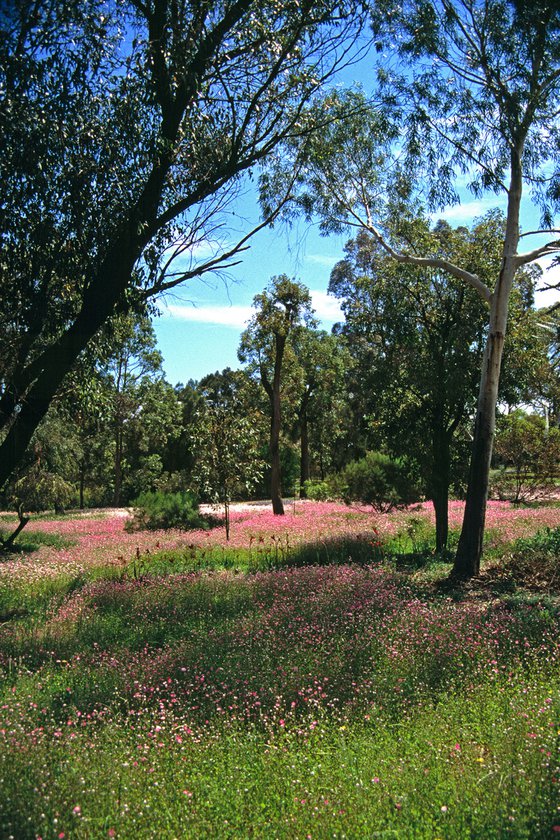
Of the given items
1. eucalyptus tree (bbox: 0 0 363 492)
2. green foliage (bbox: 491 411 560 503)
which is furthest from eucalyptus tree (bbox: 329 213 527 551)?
green foliage (bbox: 491 411 560 503)

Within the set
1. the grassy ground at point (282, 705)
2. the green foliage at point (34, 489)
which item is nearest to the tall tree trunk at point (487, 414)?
the grassy ground at point (282, 705)

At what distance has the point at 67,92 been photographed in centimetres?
636

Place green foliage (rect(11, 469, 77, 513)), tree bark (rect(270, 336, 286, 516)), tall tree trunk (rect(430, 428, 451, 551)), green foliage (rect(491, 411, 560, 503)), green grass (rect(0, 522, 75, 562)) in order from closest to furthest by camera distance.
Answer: tall tree trunk (rect(430, 428, 451, 551))
green grass (rect(0, 522, 75, 562))
green foliage (rect(11, 469, 77, 513))
tree bark (rect(270, 336, 286, 516))
green foliage (rect(491, 411, 560, 503))

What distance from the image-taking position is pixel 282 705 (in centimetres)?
532

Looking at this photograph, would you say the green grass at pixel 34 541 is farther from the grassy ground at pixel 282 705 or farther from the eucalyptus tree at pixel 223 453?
the grassy ground at pixel 282 705

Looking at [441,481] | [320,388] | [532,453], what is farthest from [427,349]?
[320,388]

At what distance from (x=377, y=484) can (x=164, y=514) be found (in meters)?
8.15

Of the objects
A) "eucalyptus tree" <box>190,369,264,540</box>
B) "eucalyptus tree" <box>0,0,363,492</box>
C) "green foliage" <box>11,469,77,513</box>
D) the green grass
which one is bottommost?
the green grass

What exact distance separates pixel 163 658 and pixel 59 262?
437 cm

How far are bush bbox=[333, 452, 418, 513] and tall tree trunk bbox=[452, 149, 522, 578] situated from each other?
11.9 meters

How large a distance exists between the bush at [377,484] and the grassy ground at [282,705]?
12.6 meters

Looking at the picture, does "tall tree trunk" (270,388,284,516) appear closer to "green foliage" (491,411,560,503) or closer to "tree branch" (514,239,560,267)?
"green foliage" (491,411,560,503)

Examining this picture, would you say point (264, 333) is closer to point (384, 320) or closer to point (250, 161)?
point (384, 320)

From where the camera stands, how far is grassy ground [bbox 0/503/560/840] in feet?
11.4
